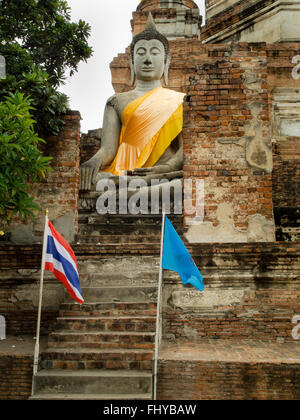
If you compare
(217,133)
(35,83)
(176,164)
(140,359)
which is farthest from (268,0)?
(140,359)

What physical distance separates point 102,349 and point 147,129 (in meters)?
4.94

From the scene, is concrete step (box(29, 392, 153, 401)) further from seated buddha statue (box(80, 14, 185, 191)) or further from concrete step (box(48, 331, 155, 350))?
seated buddha statue (box(80, 14, 185, 191))

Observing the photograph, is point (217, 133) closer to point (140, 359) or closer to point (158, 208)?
point (158, 208)

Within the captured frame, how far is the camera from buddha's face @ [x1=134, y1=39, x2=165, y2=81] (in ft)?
31.3

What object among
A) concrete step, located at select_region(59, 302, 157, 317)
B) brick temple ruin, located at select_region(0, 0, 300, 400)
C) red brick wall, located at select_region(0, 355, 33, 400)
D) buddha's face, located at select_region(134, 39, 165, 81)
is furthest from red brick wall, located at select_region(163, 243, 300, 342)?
buddha's face, located at select_region(134, 39, 165, 81)

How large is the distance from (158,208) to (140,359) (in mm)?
3165

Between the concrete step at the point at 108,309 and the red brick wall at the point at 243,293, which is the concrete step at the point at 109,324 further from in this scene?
the red brick wall at the point at 243,293

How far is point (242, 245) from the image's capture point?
5.80 metres

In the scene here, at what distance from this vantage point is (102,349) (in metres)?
4.79

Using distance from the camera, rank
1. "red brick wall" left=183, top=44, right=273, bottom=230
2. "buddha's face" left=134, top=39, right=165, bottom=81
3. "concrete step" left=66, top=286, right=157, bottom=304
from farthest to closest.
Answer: "buddha's face" left=134, top=39, right=165, bottom=81, "red brick wall" left=183, top=44, right=273, bottom=230, "concrete step" left=66, top=286, right=157, bottom=304

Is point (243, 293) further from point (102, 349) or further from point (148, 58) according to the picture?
point (148, 58)

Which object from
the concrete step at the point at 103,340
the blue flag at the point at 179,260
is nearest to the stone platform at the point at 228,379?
the concrete step at the point at 103,340

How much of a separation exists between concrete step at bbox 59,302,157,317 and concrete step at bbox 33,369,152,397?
0.96m

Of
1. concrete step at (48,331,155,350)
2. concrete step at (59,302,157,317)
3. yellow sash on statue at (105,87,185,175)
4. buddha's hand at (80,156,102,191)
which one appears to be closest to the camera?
concrete step at (48,331,155,350)
